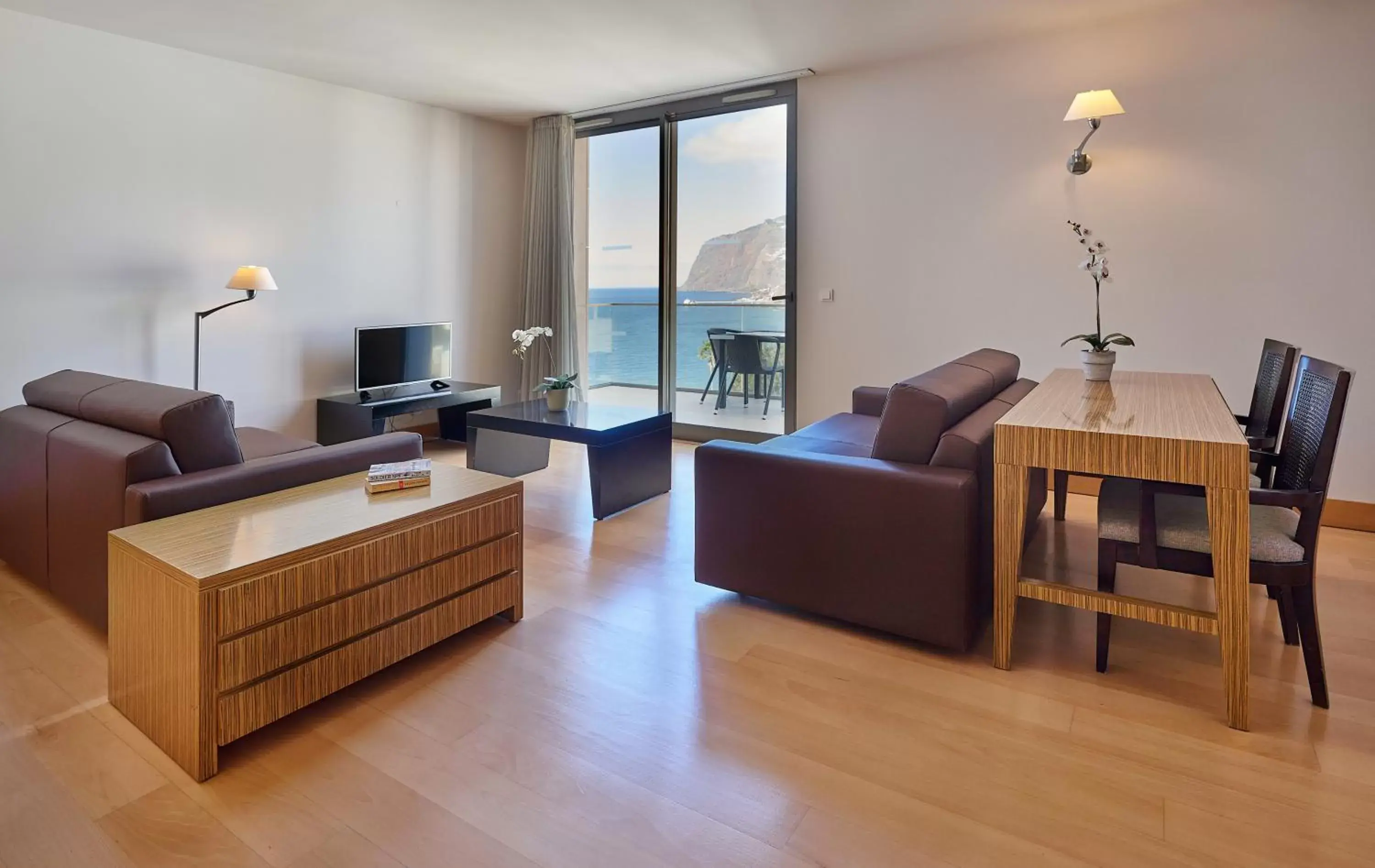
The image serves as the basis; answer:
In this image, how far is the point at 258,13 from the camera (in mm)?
3688

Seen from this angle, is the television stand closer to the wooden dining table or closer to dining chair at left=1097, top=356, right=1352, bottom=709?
the wooden dining table

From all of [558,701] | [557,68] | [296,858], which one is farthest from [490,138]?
[296,858]

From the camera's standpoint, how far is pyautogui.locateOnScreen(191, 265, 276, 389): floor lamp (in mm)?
4176

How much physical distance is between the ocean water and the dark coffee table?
1.41 metres

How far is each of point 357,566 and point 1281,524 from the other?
2.54 m

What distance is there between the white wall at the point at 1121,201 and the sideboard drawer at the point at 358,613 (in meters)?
3.13

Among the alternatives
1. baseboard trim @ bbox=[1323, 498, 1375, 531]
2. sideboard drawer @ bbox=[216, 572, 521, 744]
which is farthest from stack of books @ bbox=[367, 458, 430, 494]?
baseboard trim @ bbox=[1323, 498, 1375, 531]

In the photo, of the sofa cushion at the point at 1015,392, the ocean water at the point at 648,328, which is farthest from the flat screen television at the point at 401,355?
the sofa cushion at the point at 1015,392

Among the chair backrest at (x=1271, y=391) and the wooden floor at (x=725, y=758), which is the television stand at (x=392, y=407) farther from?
the chair backrest at (x=1271, y=391)

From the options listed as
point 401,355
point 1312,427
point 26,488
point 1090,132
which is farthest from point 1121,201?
point 26,488

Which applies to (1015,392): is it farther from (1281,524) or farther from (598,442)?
(598,442)

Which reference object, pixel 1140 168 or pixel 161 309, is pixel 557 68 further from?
pixel 1140 168

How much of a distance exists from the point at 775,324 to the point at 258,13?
11.1 ft

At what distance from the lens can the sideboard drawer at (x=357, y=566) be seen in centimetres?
172
